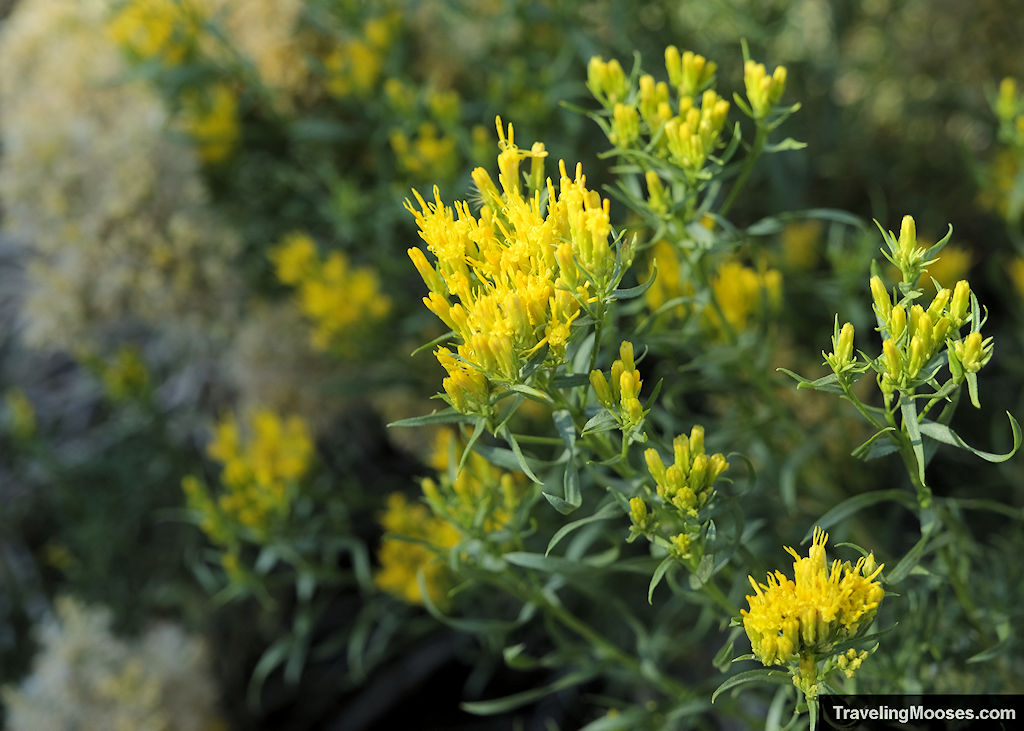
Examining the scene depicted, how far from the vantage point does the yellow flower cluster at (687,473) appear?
101cm

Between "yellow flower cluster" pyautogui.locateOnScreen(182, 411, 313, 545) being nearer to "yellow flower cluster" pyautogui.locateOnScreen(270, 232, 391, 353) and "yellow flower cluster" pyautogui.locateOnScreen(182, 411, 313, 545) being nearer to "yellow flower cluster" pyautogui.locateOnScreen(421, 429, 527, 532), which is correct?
"yellow flower cluster" pyautogui.locateOnScreen(270, 232, 391, 353)

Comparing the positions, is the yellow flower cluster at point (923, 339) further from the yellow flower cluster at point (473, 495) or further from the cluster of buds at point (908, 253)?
the yellow flower cluster at point (473, 495)

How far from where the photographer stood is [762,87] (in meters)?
1.20

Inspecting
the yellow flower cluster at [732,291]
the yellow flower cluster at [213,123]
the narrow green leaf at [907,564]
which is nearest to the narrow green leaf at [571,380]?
the narrow green leaf at [907,564]

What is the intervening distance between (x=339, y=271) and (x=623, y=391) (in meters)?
1.20

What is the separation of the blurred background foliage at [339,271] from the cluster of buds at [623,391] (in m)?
0.57

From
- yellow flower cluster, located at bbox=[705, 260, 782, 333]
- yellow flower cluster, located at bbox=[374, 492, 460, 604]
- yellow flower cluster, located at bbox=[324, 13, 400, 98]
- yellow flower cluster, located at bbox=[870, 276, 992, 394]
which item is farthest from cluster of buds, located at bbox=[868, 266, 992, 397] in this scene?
yellow flower cluster, located at bbox=[324, 13, 400, 98]

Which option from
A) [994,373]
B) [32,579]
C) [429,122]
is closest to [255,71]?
[429,122]

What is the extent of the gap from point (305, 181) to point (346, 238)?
0.77 ft

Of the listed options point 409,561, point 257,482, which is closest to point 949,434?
point 409,561

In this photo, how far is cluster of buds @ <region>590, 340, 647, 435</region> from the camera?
3.26 ft

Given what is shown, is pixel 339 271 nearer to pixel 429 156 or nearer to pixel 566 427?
pixel 429 156

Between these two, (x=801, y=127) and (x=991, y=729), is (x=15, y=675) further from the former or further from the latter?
(x=801, y=127)

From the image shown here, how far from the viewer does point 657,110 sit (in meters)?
1.24
